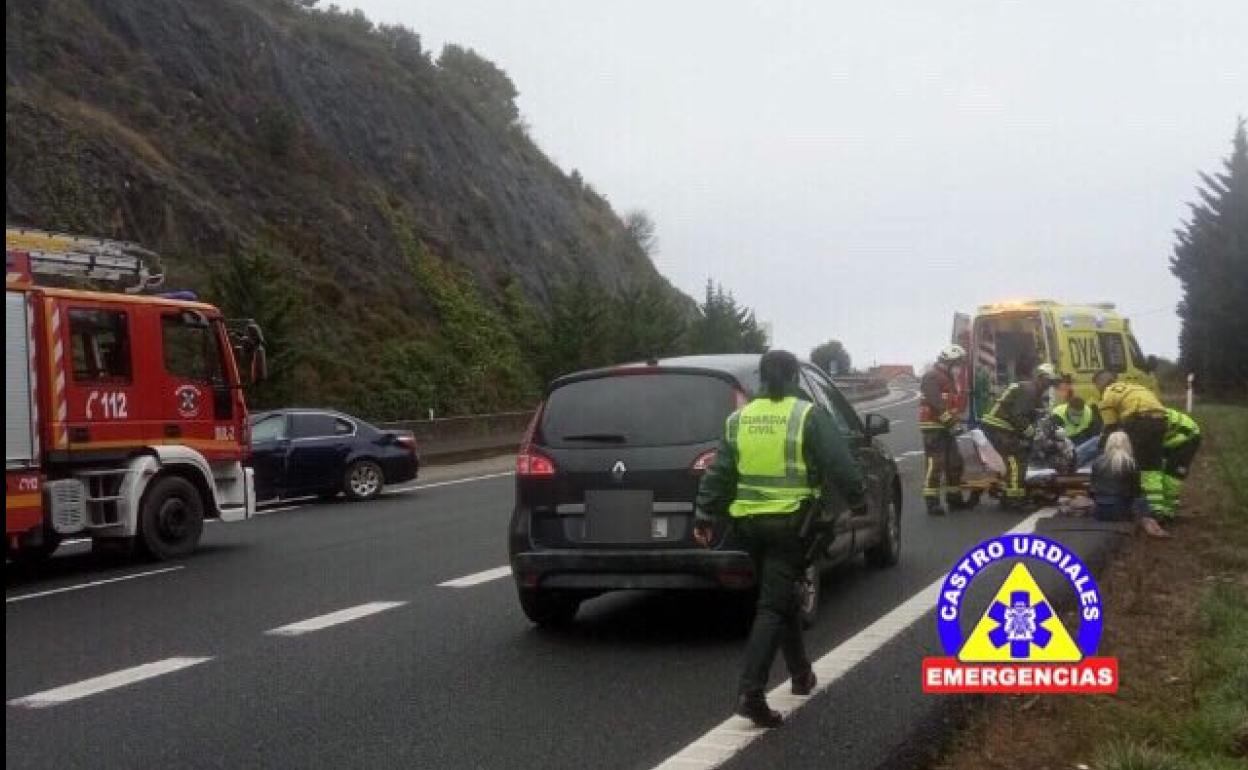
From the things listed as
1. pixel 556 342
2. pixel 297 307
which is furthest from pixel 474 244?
pixel 297 307

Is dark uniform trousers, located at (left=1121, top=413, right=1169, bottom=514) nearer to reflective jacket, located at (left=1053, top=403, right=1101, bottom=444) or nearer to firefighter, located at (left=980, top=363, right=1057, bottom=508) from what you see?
firefighter, located at (left=980, top=363, right=1057, bottom=508)

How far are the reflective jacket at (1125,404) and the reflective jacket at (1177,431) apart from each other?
0.27 metres

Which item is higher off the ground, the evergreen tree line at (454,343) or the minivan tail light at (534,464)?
the evergreen tree line at (454,343)

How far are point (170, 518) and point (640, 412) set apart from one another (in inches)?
274

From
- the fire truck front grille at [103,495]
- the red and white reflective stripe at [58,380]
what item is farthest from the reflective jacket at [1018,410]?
the red and white reflective stripe at [58,380]

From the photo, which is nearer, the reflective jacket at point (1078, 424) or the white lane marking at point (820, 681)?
the white lane marking at point (820, 681)

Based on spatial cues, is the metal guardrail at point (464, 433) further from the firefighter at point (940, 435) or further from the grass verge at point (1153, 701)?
the grass verge at point (1153, 701)

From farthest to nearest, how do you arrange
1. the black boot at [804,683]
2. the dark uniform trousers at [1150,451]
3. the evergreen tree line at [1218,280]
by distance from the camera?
1. the evergreen tree line at [1218,280]
2. the dark uniform trousers at [1150,451]
3. the black boot at [804,683]

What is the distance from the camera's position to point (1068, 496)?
16.0 metres

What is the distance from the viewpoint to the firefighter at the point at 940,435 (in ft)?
52.1

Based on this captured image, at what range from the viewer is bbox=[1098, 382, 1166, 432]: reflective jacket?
13.3 m

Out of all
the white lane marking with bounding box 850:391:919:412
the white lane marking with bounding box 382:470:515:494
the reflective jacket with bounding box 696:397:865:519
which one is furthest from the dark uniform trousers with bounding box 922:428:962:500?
the white lane marking with bounding box 850:391:919:412

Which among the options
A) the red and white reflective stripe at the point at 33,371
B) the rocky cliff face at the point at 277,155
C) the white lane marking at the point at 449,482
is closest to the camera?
the red and white reflective stripe at the point at 33,371

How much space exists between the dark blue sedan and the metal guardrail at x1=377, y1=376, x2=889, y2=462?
5.50 metres
